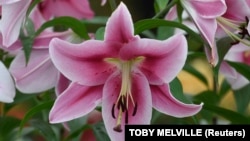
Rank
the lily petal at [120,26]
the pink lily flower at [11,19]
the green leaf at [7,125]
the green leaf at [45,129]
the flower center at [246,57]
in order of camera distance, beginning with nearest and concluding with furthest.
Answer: the lily petal at [120,26] → the pink lily flower at [11,19] → the green leaf at [45,129] → the green leaf at [7,125] → the flower center at [246,57]

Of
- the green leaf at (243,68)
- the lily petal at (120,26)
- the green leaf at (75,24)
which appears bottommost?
the green leaf at (243,68)

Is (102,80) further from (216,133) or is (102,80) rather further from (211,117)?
(211,117)

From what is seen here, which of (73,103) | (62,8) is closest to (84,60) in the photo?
(73,103)

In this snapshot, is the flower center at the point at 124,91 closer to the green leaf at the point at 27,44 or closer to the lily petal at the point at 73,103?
the lily petal at the point at 73,103

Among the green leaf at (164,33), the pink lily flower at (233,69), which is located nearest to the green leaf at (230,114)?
the pink lily flower at (233,69)

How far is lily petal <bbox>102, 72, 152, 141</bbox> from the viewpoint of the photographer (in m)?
0.85

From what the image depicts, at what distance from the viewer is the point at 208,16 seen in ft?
2.86

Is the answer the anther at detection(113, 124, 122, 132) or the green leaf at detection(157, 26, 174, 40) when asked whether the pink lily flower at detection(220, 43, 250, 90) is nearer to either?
the green leaf at detection(157, 26, 174, 40)

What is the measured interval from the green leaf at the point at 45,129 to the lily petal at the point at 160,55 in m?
0.21

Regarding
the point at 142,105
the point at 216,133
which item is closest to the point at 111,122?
the point at 142,105

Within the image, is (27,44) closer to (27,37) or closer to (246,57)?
(27,37)

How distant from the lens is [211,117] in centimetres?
130

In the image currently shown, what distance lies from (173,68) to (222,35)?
173mm

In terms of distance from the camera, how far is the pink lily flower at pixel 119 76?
81 centimetres
